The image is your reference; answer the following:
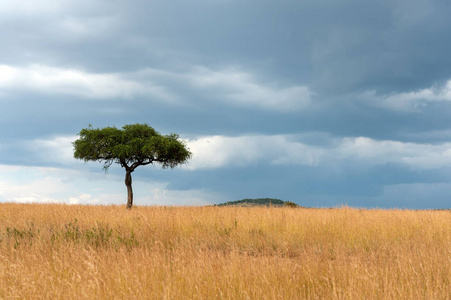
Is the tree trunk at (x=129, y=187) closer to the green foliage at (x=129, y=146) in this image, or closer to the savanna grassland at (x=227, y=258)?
the green foliage at (x=129, y=146)

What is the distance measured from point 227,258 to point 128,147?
68.6 ft

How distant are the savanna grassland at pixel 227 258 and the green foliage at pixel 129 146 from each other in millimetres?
11406

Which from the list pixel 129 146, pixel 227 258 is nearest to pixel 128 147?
pixel 129 146

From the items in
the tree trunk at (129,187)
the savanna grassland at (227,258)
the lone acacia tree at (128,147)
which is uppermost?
the lone acacia tree at (128,147)

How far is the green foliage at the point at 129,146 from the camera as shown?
27.2 m

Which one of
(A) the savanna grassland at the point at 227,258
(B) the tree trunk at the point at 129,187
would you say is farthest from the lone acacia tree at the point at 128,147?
(A) the savanna grassland at the point at 227,258

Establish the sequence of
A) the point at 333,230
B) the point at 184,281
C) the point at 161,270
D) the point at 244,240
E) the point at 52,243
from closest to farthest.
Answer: the point at 184,281
the point at 161,270
the point at 52,243
the point at 244,240
the point at 333,230

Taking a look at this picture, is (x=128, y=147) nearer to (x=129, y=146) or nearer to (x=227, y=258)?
(x=129, y=146)

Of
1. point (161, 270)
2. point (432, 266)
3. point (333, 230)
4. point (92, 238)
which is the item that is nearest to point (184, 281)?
point (161, 270)

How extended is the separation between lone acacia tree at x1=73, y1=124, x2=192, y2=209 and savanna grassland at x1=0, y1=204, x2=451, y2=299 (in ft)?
37.5

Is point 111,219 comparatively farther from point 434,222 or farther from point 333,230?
point 434,222

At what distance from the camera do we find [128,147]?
26.6 meters

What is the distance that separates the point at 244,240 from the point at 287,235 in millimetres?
1567

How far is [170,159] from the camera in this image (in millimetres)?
29109
